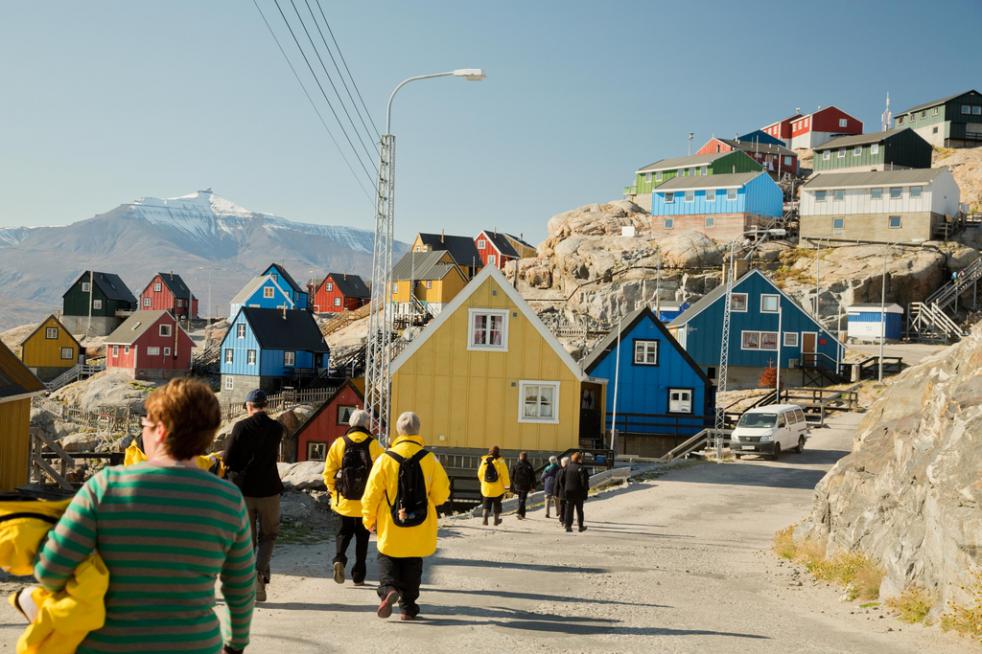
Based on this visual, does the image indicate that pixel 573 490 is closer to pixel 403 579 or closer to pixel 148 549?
pixel 403 579

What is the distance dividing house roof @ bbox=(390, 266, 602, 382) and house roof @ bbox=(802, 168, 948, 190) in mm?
49288

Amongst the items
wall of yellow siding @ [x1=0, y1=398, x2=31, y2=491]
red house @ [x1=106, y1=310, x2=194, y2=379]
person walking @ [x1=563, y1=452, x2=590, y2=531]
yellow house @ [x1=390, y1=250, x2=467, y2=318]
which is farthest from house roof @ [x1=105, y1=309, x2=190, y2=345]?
person walking @ [x1=563, y1=452, x2=590, y2=531]

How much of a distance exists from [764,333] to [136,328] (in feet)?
177

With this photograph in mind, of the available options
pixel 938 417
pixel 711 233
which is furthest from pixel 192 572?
pixel 711 233

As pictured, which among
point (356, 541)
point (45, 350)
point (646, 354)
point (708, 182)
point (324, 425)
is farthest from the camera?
point (45, 350)

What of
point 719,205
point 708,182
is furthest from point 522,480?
point 708,182

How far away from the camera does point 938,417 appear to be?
469 inches

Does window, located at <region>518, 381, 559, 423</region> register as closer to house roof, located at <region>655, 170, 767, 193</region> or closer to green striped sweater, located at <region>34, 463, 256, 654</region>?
green striped sweater, located at <region>34, 463, 256, 654</region>

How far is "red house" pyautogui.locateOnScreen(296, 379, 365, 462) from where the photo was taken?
46.8 m

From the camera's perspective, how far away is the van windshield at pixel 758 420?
35.2 metres

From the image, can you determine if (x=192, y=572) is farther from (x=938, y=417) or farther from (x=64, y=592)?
(x=938, y=417)

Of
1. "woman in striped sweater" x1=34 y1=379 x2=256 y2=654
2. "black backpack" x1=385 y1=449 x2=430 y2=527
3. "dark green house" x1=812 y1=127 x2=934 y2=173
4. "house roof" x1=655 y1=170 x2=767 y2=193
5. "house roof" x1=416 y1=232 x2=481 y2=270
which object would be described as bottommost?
"black backpack" x1=385 y1=449 x2=430 y2=527

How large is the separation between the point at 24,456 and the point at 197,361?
227 feet

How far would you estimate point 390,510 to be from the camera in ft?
30.0
